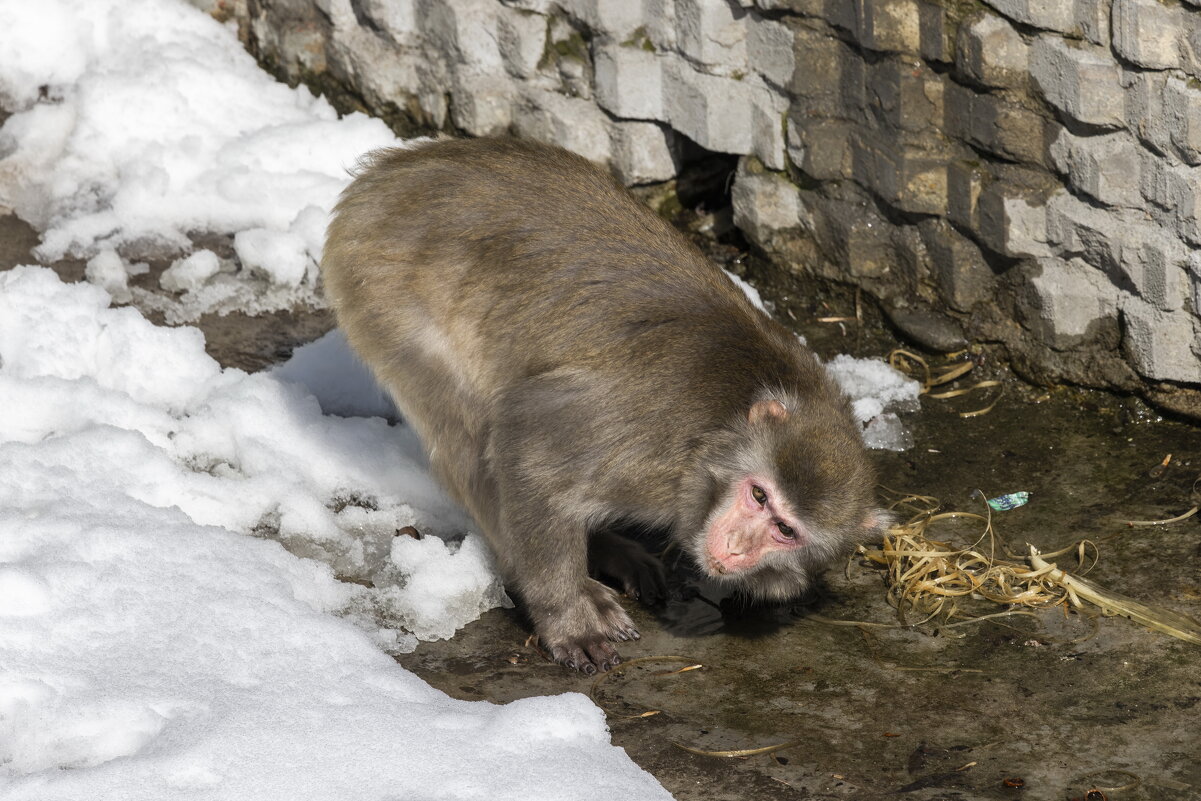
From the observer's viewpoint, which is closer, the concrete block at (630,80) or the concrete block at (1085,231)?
the concrete block at (1085,231)

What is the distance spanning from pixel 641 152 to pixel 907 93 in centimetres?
123

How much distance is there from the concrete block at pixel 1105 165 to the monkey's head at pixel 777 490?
1.32m

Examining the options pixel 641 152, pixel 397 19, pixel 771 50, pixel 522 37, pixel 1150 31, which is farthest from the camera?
pixel 397 19

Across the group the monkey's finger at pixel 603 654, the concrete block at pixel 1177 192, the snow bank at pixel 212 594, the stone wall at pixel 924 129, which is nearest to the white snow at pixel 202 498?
the snow bank at pixel 212 594

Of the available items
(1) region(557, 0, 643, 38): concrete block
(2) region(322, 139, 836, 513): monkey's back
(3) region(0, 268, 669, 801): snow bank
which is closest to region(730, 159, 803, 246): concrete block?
(1) region(557, 0, 643, 38): concrete block

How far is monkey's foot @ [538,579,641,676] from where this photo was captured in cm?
359

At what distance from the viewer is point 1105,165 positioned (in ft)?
13.6

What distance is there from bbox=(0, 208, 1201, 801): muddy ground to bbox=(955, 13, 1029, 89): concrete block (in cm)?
106

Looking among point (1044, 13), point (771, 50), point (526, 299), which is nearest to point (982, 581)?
point (526, 299)

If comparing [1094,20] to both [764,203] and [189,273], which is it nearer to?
[764,203]

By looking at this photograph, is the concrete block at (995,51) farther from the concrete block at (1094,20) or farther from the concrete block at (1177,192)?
the concrete block at (1177,192)

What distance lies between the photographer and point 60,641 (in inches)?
128

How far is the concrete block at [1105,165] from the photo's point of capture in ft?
13.5

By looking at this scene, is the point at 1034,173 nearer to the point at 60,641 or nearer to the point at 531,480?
the point at 531,480
